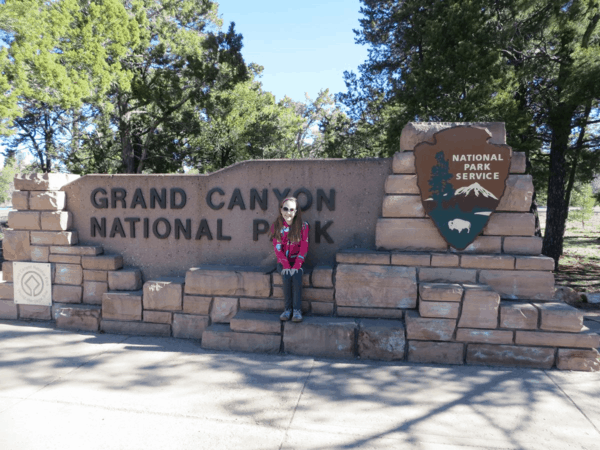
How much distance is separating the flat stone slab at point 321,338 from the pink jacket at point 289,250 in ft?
2.09

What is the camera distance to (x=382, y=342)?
4.12m

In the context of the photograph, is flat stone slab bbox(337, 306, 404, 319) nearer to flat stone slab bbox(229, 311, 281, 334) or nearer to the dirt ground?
flat stone slab bbox(229, 311, 281, 334)

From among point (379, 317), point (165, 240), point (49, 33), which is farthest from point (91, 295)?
point (49, 33)

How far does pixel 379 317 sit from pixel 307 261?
1.04 m

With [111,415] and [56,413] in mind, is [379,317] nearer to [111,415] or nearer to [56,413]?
[111,415]

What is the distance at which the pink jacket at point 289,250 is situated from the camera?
4.34m

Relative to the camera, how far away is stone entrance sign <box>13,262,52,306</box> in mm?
5324

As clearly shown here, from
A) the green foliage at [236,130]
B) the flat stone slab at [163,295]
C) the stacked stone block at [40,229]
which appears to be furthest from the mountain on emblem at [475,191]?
the green foliage at [236,130]

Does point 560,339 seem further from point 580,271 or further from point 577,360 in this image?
point 580,271

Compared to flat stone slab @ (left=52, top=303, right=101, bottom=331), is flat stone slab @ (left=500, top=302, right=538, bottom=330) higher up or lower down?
higher up

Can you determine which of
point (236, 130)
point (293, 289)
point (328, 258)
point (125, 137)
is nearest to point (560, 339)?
point (328, 258)

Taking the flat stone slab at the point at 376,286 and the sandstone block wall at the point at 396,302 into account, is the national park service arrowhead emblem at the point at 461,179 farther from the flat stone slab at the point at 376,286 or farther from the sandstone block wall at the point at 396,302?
the flat stone slab at the point at 376,286

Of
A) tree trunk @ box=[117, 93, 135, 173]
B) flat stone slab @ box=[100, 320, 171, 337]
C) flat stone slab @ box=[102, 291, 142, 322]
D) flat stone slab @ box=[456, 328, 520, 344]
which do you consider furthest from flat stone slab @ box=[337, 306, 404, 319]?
tree trunk @ box=[117, 93, 135, 173]

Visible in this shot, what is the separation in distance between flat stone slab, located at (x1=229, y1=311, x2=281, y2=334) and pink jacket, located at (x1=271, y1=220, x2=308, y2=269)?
59cm
